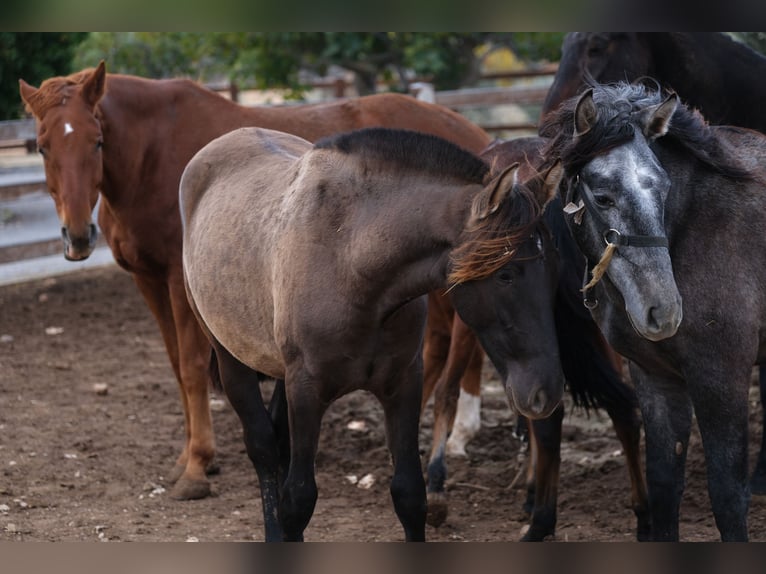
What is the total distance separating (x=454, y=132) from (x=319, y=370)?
2.88 metres

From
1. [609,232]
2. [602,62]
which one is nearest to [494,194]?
[609,232]

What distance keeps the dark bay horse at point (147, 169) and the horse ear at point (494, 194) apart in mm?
2544

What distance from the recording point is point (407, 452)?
11.2ft

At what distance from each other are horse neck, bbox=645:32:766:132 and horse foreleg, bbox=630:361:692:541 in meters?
2.07

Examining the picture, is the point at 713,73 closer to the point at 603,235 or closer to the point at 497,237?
the point at 603,235

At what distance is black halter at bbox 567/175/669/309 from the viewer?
285 centimetres

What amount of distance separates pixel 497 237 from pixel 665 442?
1.09 m

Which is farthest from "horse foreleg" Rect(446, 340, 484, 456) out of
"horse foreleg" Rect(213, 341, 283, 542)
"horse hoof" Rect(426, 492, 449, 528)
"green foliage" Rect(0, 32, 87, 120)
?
"green foliage" Rect(0, 32, 87, 120)

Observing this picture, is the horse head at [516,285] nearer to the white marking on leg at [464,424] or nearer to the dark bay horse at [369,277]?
the dark bay horse at [369,277]

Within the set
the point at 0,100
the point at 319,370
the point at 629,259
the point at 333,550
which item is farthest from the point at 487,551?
the point at 0,100

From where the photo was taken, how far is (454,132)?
226 inches

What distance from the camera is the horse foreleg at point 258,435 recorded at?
156 inches

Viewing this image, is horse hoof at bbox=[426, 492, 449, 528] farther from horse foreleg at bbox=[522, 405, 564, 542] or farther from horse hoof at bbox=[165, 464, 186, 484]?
horse hoof at bbox=[165, 464, 186, 484]

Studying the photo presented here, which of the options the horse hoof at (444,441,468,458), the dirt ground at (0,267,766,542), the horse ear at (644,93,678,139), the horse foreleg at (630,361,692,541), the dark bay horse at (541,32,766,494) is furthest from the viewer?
the horse hoof at (444,441,468,458)
